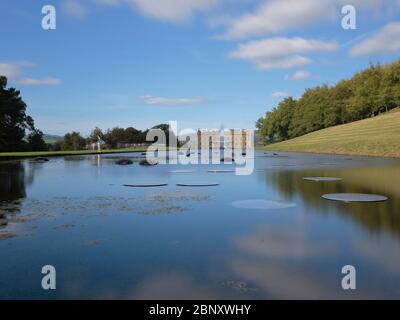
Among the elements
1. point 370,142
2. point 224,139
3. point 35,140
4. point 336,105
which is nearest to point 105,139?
point 35,140

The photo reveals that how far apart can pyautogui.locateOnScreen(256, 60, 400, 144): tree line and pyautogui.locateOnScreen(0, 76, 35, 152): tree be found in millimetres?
68412

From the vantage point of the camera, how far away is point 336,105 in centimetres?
9912

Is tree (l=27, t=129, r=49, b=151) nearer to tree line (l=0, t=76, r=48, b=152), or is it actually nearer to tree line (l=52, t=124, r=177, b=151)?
tree line (l=0, t=76, r=48, b=152)

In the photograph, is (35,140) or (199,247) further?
(35,140)

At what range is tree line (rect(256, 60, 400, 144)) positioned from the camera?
8219cm

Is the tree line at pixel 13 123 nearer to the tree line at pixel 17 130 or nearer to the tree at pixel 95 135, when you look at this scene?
the tree line at pixel 17 130

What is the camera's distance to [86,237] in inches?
334

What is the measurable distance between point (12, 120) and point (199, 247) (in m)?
62.7

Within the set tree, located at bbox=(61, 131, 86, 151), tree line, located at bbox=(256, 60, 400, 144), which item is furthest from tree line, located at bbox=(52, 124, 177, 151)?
tree line, located at bbox=(256, 60, 400, 144)

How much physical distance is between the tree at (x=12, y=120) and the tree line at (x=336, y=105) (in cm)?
6841

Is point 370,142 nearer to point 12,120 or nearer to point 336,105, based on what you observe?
point 336,105
